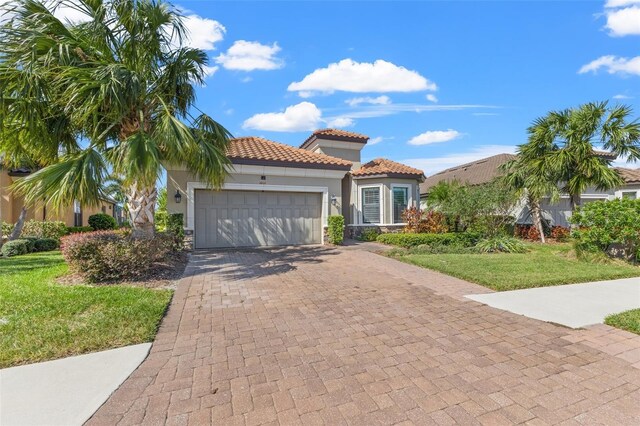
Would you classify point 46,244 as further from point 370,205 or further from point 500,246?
point 500,246

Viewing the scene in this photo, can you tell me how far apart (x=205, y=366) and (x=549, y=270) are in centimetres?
894

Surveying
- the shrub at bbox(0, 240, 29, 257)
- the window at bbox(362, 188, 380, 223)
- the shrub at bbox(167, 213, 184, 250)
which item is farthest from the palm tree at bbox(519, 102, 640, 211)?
the shrub at bbox(0, 240, 29, 257)

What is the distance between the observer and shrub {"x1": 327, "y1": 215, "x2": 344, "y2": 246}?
13.4m

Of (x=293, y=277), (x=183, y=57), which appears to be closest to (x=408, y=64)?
(x=183, y=57)

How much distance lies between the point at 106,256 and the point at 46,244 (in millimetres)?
10379

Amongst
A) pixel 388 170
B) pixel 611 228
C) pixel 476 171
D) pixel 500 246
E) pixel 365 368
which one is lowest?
pixel 365 368

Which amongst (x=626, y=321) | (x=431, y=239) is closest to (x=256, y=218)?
(x=431, y=239)

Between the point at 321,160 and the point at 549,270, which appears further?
the point at 321,160

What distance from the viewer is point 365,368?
10.9 ft

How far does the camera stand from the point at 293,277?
758cm

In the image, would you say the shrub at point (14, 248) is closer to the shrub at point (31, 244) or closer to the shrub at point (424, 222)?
the shrub at point (31, 244)

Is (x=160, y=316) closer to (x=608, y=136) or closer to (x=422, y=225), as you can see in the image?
(x=422, y=225)

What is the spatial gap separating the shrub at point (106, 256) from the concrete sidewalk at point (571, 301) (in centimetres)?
728

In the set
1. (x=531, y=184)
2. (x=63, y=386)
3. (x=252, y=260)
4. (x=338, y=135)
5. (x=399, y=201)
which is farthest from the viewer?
(x=338, y=135)
